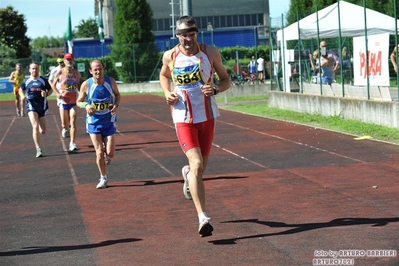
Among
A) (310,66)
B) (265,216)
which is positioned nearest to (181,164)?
(265,216)

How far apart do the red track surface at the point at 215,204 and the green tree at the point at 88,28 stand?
105330mm

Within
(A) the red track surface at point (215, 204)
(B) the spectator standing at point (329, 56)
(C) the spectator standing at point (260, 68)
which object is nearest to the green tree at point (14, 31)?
(C) the spectator standing at point (260, 68)

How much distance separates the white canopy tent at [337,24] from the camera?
2254 cm

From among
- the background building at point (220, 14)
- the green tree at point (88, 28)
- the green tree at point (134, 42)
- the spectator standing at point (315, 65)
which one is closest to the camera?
the spectator standing at point (315, 65)

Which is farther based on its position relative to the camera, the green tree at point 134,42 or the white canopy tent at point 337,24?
the green tree at point 134,42

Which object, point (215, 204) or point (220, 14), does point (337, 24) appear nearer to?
point (215, 204)

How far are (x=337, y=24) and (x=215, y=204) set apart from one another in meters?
15.1

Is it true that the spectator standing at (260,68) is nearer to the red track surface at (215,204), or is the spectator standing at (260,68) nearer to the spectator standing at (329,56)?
the spectator standing at (329,56)

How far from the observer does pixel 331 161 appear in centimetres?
1466

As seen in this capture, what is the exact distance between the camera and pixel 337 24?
2498 centimetres

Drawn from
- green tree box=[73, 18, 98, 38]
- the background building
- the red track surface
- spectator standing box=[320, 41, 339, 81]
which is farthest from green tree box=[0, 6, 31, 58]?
the red track surface

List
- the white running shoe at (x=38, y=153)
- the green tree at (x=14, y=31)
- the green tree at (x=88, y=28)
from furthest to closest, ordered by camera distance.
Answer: the green tree at (x=88, y=28) < the green tree at (x=14, y=31) < the white running shoe at (x=38, y=153)

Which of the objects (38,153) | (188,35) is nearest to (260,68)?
(38,153)

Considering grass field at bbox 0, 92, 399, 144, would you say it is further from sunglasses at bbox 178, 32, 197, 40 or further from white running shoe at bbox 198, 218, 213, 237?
white running shoe at bbox 198, 218, 213, 237
